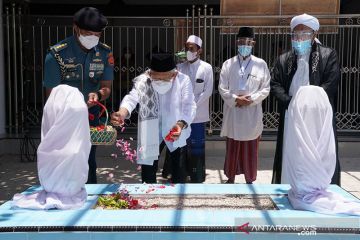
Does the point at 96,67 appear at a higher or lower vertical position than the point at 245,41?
lower

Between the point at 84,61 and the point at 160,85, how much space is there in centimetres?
69

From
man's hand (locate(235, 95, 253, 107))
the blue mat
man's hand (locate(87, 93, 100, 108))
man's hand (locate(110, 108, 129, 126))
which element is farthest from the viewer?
man's hand (locate(235, 95, 253, 107))

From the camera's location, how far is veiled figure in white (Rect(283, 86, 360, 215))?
3.01 m

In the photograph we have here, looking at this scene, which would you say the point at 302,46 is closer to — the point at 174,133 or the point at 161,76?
the point at 161,76

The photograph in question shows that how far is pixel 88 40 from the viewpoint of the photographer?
3883 mm

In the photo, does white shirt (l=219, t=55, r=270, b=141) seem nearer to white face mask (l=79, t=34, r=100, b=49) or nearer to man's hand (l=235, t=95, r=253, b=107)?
man's hand (l=235, t=95, r=253, b=107)

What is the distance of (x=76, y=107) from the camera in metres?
3.06

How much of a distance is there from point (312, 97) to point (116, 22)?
9.06m

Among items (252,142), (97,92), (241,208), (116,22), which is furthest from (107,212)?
(116,22)

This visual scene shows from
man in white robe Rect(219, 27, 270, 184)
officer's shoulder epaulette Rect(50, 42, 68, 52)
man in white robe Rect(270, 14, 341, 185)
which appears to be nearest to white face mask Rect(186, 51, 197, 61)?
man in white robe Rect(219, 27, 270, 184)

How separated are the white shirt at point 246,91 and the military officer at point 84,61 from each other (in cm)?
178

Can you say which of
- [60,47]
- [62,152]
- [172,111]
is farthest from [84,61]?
[62,152]

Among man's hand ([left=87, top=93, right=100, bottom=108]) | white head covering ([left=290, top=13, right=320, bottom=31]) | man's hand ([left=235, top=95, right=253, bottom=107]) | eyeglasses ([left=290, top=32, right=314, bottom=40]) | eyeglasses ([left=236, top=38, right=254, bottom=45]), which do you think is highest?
white head covering ([left=290, top=13, right=320, bottom=31])

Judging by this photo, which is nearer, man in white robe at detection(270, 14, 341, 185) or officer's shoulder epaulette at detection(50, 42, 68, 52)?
officer's shoulder epaulette at detection(50, 42, 68, 52)
